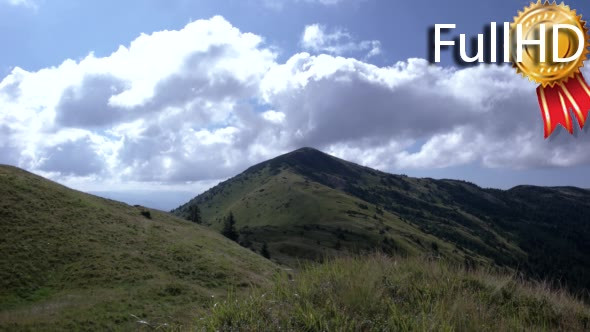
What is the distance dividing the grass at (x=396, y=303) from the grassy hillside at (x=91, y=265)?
1527cm

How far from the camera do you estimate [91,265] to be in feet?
115

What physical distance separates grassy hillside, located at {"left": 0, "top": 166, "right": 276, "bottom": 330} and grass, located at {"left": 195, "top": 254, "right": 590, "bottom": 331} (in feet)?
50.1

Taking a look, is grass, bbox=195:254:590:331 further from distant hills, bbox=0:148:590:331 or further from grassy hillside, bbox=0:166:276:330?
grassy hillside, bbox=0:166:276:330

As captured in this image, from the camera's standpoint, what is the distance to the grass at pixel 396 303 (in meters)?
5.98

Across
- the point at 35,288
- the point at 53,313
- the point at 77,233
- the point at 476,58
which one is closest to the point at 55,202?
the point at 77,233

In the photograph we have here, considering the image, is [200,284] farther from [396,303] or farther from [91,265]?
[396,303]

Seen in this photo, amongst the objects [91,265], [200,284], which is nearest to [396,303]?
[200,284]

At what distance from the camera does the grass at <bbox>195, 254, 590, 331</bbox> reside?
236 inches

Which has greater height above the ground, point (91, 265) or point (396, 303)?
point (396, 303)

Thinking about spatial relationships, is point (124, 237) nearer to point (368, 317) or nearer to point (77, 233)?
point (77, 233)

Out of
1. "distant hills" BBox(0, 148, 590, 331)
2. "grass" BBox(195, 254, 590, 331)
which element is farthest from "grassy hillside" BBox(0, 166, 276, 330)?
"grass" BBox(195, 254, 590, 331)

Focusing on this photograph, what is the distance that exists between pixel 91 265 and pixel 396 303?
35.7 m

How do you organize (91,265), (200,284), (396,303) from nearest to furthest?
(396,303) < (200,284) < (91,265)

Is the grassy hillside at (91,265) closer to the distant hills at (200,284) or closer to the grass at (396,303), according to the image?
the distant hills at (200,284)
